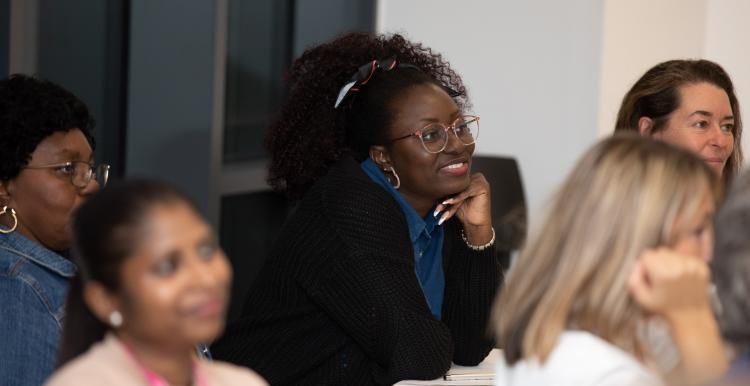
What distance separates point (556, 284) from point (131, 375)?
0.63 metres

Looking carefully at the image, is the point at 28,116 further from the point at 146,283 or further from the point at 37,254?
the point at 146,283

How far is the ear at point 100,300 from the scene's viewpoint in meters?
1.62

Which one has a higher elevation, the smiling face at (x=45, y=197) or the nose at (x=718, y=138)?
the nose at (x=718, y=138)

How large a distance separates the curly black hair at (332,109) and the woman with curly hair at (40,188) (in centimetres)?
70

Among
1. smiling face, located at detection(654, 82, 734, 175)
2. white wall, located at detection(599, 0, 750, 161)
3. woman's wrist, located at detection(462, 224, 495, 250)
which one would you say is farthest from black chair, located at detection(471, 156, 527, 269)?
woman's wrist, located at detection(462, 224, 495, 250)

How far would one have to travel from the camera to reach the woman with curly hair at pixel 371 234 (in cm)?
278

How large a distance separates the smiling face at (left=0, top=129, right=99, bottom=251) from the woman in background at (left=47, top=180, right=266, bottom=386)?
0.85 metres

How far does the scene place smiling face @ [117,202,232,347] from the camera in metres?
1.56

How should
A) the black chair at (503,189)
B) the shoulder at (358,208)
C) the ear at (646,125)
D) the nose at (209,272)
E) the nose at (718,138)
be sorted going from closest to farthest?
1. the nose at (209,272)
2. the shoulder at (358,208)
3. the nose at (718,138)
4. the ear at (646,125)
5. the black chair at (503,189)

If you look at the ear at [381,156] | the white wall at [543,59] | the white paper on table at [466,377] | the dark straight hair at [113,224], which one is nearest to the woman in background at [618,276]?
the dark straight hair at [113,224]

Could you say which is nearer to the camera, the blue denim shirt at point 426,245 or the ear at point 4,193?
the ear at point 4,193

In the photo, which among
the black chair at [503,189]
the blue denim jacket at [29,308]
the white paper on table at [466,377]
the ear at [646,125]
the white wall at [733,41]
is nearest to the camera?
the blue denim jacket at [29,308]

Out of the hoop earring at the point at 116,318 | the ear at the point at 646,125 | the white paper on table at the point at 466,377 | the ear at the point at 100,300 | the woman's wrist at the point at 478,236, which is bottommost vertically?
the white paper on table at the point at 466,377

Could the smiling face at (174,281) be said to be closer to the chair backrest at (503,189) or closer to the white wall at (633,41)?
the chair backrest at (503,189)
